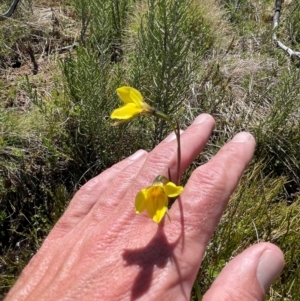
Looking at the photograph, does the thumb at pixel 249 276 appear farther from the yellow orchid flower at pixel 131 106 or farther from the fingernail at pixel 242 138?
the yellow orchid flower at pixel 131 106

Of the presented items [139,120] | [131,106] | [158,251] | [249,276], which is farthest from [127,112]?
[139,120]

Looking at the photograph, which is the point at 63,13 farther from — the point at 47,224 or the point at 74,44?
the point at 47,224

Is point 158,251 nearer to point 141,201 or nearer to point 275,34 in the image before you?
point 141,201

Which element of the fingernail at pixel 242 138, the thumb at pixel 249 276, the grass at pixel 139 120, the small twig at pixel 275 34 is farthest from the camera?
the small twig at pixel 275 34

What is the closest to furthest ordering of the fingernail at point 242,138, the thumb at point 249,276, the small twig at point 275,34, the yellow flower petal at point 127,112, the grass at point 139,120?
the yellow flower petal at point 127,112 → the thumb at point 249,276 → the fingernail at point 242,138 → the grass at point 139,120 → the small twig at point 275,34

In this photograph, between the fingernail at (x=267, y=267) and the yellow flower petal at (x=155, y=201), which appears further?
the fingernail at (x=267, y=267)

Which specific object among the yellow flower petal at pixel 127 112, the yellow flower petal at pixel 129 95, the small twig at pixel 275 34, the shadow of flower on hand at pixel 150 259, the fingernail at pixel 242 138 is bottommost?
the shadow of flower on hand at pixel 150 259

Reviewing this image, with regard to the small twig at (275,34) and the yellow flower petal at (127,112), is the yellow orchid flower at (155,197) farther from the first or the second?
the small twig at (275,34)

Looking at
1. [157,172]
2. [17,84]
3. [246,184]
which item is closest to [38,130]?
[17,84]

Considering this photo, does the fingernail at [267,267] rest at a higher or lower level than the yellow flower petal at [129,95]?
lower

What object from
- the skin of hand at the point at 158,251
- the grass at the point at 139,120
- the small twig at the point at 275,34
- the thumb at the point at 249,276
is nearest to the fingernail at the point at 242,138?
the skin of hand at the point at 158,251
